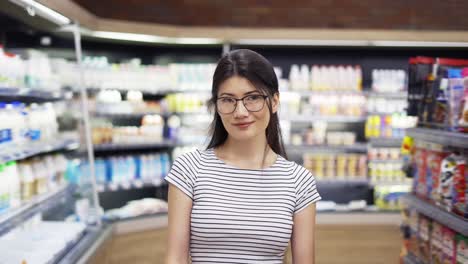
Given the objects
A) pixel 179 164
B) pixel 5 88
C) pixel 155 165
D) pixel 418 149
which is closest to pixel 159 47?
pixel 155 165

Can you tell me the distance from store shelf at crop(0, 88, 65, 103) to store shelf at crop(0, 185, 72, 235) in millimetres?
705

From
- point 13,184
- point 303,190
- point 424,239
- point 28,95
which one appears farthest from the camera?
point 28,95

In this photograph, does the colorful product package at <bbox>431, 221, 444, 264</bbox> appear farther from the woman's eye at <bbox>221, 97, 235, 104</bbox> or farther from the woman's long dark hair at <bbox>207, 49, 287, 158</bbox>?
the woman's eye at <bbox>221, 97, 235, 104</bbox>

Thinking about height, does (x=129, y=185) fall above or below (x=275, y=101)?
Result: below

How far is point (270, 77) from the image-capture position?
1.76 meters

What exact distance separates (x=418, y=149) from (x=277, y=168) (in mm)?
1556

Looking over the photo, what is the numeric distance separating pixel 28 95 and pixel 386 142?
4.22 metres

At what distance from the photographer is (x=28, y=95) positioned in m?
3.44

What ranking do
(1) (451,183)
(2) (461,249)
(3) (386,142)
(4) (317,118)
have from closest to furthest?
(2) (461,249)
(1) (451,183)
(4) (317,118)
(3) (386,142)

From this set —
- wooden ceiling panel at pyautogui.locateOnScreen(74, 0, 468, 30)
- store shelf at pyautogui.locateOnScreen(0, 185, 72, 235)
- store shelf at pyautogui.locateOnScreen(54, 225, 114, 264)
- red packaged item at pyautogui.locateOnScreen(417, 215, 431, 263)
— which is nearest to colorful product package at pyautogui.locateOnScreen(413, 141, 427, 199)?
red packaged item at pyautogui.locateOnScreen(417, 215, 431, 263)

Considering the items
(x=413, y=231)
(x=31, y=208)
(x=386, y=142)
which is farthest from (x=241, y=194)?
(x=386, y=142)

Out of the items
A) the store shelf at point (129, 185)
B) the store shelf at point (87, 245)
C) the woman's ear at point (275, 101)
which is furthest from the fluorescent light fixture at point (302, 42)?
the woman's ear at point (275, 101)

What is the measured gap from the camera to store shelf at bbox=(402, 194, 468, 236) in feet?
7.54

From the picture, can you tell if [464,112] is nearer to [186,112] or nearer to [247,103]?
[247,103]
